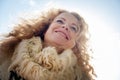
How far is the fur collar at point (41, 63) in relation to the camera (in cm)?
144

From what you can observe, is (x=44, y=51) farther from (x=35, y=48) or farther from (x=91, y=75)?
(x=91, y=75)

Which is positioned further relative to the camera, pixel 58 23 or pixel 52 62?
pixel 58 23

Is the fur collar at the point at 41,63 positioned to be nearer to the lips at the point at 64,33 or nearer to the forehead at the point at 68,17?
the lips at the point at 64,33

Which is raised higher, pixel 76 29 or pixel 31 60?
pixel 76 29

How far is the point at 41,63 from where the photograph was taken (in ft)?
4.82

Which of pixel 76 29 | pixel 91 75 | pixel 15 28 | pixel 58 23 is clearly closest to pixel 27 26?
pixel 15 28

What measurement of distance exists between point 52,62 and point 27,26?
1.02 feet

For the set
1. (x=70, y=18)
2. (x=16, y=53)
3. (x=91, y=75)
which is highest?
(x=70, y=18)

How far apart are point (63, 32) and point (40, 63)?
0.24 meters

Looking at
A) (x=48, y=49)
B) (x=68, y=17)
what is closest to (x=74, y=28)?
(x=68, y=17)

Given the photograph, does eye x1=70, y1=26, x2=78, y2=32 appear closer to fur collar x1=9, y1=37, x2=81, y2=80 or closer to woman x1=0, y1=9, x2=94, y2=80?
woman x1=0, y1=9, x2=94, y2=80

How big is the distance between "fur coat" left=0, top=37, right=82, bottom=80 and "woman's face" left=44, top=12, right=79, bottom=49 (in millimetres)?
55

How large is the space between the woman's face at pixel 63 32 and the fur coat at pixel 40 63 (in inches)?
2.1

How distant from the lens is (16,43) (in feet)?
5.14
